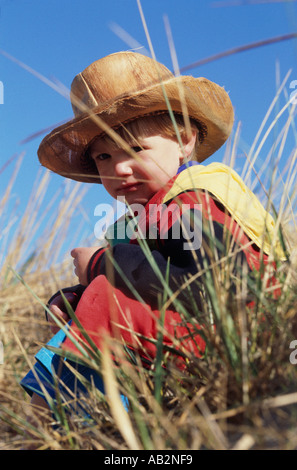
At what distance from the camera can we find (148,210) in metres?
1.48

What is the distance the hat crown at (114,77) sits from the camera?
1.69 metres

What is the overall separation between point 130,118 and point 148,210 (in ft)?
1.29

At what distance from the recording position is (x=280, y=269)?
3.00ft

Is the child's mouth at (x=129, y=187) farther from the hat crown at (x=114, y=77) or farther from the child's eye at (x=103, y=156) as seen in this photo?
the hat crown at (x=114, y=77)

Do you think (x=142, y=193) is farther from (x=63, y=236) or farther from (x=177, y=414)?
(x=63, y=236)

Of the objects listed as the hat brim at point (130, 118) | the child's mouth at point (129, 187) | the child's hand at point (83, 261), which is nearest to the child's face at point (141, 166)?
the child's mouth at point (129, 187)

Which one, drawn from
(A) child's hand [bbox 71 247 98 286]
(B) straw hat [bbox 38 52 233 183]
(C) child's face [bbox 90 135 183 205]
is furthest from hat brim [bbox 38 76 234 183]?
(A) child's hand [bbox 71 247 98 286]

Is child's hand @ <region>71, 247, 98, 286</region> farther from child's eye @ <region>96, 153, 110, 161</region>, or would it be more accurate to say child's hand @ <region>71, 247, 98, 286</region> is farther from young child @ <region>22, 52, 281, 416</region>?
child's eye @ <region>96, 153, 110, 161</region>

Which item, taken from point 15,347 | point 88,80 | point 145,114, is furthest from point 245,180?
point 15,347

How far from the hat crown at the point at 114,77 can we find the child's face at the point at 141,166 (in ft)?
0.64

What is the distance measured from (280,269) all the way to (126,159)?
0.86m

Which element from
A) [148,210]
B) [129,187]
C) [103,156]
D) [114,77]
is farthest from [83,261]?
[114,77]

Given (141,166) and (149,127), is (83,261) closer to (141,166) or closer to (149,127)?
(141,166)

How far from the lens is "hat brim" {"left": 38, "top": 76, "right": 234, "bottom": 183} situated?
1568 mm
